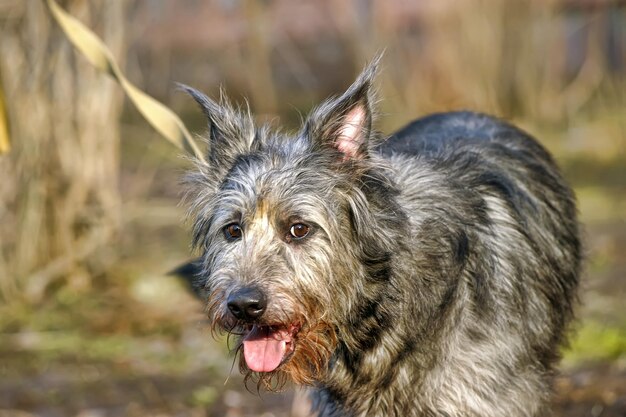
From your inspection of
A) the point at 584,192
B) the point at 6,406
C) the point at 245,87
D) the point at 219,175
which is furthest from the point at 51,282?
the point at 245,87

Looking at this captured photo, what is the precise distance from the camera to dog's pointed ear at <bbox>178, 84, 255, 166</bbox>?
4.85m

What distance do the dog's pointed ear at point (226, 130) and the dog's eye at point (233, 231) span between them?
38cm

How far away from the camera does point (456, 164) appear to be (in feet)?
17.3

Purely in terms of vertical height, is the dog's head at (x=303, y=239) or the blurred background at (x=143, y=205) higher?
the dog's head at (x=303, y=239)

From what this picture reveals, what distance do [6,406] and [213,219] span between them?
3.22 meters

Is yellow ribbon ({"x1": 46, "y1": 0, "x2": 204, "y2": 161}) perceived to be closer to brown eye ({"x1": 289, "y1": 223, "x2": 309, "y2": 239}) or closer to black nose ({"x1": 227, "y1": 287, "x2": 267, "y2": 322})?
brown eye ({"x1": 289, "y1": 223, "x2": 309, "y2": 239})

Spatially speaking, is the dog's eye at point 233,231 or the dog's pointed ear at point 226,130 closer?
the dog's eye at point 233,231

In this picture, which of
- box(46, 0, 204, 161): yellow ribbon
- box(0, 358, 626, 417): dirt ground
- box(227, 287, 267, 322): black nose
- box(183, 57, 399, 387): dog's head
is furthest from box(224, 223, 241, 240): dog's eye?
box(0, 358, 626, 417): dirt ground

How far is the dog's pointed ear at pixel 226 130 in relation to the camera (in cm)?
485

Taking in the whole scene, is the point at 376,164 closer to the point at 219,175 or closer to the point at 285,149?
the point at 285,149

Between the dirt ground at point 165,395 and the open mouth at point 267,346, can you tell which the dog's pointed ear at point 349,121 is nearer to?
the open mouth at point 267,346

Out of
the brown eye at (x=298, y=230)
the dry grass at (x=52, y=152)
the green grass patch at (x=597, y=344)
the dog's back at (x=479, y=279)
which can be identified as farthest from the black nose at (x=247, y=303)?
the dry grass at (x=52, y=152)

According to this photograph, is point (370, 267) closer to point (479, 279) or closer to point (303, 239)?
point (303, 239)

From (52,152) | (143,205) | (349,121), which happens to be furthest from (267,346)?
(143,205)
